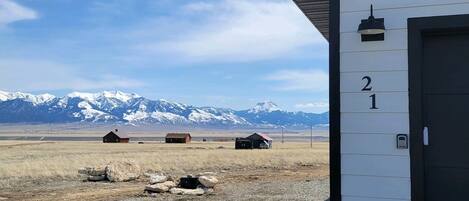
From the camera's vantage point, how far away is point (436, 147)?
541 centimetres

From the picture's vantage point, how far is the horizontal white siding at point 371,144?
5.40 m

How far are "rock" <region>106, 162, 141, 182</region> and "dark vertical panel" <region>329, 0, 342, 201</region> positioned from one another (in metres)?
15.9

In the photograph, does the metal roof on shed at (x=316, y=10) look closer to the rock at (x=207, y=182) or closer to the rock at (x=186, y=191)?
the rock at (x=186, y=191)

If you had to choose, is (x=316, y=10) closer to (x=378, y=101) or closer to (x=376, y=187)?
(x=378, y=101)

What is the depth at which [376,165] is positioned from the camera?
214 inches

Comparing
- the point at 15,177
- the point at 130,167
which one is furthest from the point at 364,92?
the point at 15,177

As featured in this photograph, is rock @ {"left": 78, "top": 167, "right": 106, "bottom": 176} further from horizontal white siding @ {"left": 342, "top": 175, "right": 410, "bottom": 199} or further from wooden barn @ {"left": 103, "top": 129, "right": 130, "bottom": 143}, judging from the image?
wooden barn @ {"left": 103, "top": 129, "right": 130, "bottom": 143}

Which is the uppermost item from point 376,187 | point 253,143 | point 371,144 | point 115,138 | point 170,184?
point 115,138

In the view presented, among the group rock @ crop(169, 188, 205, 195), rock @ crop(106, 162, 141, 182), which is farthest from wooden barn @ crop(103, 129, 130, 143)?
rock @ crop(169, 188, 205, 195)

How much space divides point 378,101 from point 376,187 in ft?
2.85

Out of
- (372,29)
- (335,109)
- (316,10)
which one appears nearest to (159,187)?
(316,10)

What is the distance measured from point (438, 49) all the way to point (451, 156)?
3.58 ft

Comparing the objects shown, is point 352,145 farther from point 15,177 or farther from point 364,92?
point 15,177

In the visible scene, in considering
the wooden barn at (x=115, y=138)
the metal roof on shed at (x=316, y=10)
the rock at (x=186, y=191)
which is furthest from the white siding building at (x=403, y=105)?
the wooden barn at (x=115, y=138)
